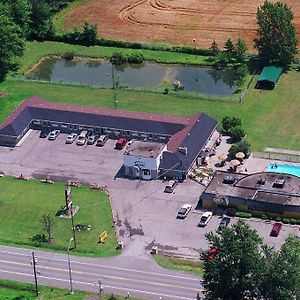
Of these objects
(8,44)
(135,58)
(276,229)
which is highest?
(8,44)

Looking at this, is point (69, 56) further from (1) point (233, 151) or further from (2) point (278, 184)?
(2) point (278, 184)

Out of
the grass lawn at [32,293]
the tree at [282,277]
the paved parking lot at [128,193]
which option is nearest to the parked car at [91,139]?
the paved parking lot at [128,193]

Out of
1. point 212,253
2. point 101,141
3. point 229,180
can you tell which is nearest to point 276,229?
point 229,180

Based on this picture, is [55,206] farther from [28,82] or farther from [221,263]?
[28,82]

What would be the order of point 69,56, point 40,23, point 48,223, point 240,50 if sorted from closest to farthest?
point 48,223, point 240,50, point 69,56, point 40,23

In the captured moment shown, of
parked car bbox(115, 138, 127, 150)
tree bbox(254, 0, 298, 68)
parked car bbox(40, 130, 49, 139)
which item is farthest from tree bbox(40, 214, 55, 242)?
tree bbox(254, 0, 298, 68)

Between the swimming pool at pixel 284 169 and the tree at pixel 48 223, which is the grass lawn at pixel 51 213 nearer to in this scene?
Result: the tree at pixel 48 223
